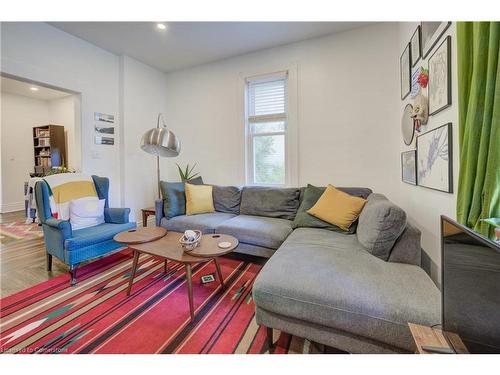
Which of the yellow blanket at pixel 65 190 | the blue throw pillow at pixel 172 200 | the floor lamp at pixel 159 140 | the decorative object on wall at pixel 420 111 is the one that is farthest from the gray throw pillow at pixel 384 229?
the yellow blanket at pixel 65 190

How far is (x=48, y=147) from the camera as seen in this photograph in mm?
5375

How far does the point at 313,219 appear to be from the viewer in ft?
7.78

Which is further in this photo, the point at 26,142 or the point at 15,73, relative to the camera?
the point at 26,142

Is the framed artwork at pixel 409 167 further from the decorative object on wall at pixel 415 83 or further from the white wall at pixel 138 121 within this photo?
the white wall at pixel 138 121

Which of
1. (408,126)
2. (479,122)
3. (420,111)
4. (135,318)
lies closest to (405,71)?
(408,126)

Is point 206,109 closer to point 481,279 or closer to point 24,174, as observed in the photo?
point 481,279

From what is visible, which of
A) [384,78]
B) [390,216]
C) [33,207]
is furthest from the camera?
[33,207]

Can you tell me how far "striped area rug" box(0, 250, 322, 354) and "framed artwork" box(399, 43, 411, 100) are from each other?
245 cm

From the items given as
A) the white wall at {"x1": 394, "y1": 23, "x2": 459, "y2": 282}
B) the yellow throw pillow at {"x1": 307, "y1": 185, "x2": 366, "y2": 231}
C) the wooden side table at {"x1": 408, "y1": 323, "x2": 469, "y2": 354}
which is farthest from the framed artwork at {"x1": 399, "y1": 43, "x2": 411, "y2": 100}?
the wooden side table at {"x1": 408, "y1": 323, "x2": 469, "y2": 354}

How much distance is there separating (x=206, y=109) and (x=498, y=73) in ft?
11.3

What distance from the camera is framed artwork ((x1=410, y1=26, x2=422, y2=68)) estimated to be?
1.88 meters

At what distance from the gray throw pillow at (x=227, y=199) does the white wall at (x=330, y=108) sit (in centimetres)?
36

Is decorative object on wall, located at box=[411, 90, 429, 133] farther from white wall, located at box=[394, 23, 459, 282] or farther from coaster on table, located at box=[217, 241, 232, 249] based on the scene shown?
coaster on table, located at box=[217, 241, 232, 249]
